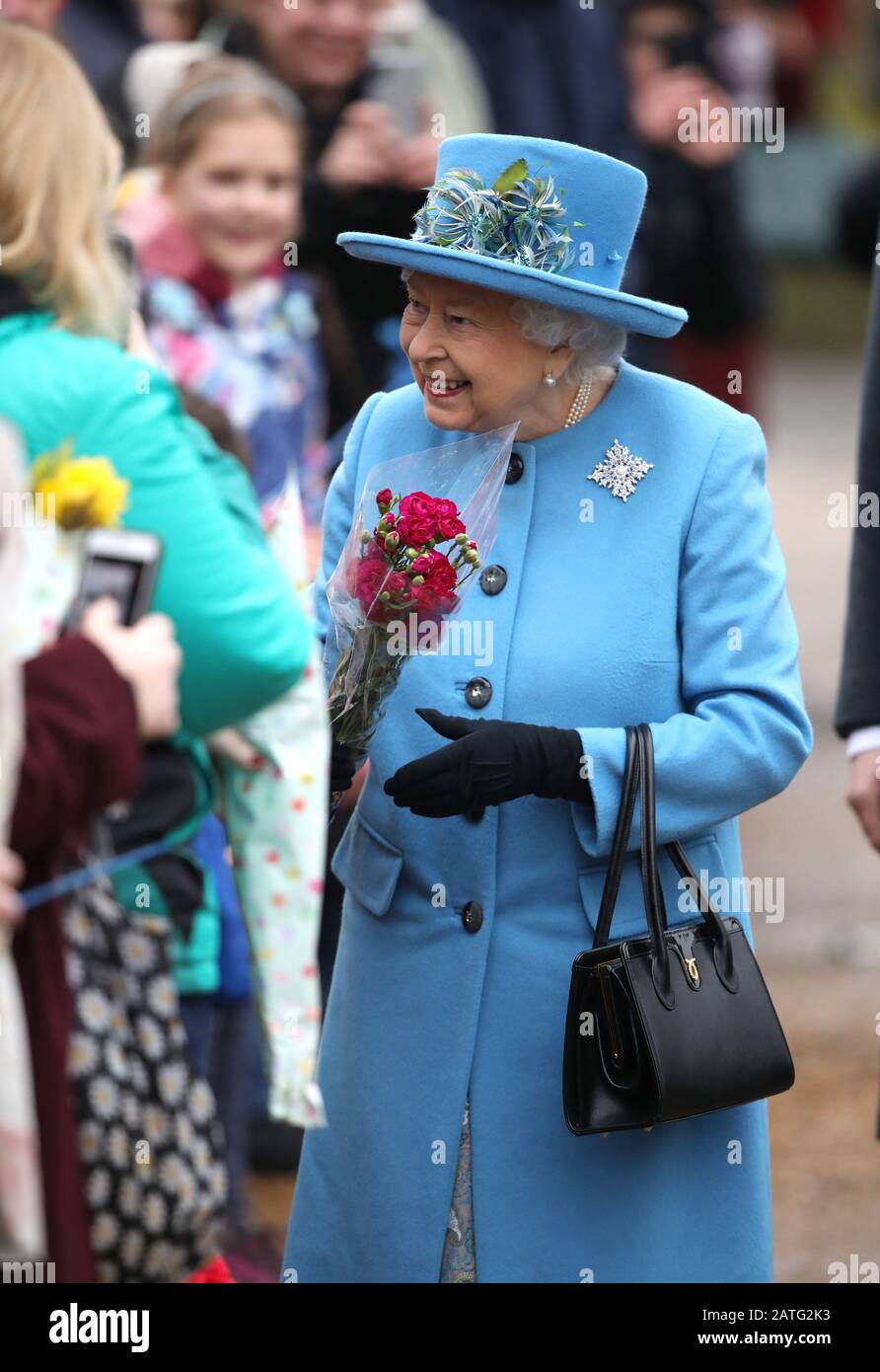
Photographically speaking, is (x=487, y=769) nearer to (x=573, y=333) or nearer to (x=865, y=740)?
(x=573, y=333)

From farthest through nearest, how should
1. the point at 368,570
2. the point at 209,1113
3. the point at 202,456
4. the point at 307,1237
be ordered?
the point at 307,1237 → the point at 368,570 → the point at 202,456 → the point at 209,1113

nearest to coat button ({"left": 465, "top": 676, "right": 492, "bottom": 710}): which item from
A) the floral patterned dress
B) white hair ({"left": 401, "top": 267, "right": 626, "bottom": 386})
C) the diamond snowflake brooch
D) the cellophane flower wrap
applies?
the cellophane flower wrap

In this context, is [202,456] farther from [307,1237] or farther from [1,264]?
[307,1237]

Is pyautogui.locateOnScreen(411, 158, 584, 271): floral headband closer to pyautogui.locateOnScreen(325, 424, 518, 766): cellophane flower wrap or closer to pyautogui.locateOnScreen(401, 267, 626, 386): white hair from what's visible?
pyautogui.locateOnScreen(401, 267, 626, 386): white hair

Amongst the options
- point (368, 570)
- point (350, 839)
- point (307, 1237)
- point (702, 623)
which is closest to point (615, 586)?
point (702, 623)

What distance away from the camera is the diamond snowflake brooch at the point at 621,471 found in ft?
9.64

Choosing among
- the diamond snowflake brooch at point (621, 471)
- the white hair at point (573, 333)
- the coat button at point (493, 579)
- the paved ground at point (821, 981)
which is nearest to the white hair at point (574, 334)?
the white hair at point (573, 333)

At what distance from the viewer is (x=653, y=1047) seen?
270 cm

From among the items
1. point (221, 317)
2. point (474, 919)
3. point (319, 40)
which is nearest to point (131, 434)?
point (474, 919)

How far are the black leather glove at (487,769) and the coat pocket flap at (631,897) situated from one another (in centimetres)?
18

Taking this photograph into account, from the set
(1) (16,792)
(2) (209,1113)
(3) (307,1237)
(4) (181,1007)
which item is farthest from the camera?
(4) (181,1007)

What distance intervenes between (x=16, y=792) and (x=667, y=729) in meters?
0.99

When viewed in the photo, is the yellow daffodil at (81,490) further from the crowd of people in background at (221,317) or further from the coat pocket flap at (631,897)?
the coat pocket flap at (631,897)

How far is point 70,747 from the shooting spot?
2.18 m
